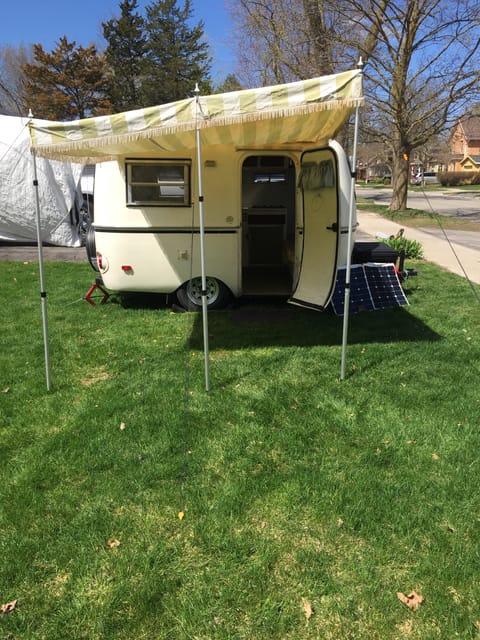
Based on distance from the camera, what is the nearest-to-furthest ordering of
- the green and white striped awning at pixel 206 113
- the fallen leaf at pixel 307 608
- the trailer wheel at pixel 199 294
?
the fallen leaf at pixel 307 608, the green and white striped awning at pixel 206 113, the trailer wheel at pixel 199 294

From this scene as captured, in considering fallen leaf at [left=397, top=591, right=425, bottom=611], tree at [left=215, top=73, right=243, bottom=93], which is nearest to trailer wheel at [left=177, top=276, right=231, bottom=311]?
fallen leaf at [left=397, top=591, right=425, bottom=611]

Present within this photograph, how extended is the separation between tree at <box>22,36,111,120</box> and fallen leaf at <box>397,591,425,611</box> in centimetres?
3829

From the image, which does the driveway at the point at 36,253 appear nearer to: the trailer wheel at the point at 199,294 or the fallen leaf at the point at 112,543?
the trailer wheel at the point at 199,294

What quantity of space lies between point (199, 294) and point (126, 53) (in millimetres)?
38383

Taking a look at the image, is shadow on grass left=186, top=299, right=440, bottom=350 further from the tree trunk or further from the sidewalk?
the tree trunk

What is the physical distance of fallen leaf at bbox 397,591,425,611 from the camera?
235 centimetres

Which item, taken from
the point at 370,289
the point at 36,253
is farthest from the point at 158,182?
the point at 36,253

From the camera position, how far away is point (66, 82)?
118 ft

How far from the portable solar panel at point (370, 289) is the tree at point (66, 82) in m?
34.1

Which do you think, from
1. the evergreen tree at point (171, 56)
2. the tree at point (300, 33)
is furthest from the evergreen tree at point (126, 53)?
the tree at point (300, 33)

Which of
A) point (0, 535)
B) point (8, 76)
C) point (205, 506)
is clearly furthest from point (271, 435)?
point (8, 76)

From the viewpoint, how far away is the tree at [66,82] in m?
35.9

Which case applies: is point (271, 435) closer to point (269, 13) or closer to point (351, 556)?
point (351, 556)

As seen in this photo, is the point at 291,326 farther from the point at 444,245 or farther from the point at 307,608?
the point at 444,245
